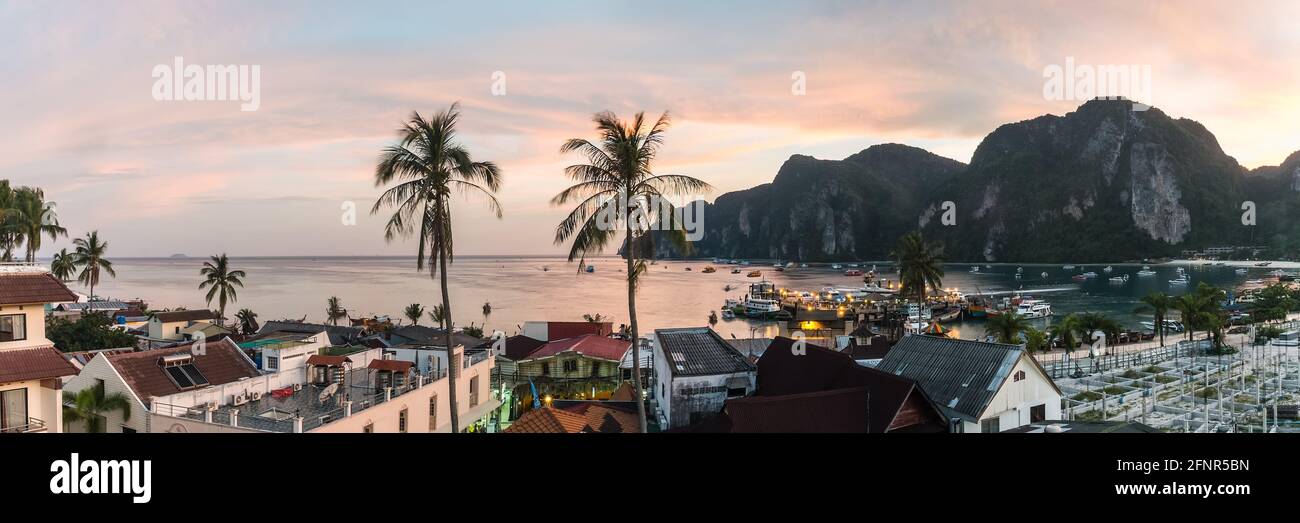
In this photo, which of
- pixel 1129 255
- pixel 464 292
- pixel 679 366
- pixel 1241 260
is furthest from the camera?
pixel 1129 255

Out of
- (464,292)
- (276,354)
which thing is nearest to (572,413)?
(276,354)

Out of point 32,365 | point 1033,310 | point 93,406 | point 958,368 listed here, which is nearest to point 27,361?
point 32,365

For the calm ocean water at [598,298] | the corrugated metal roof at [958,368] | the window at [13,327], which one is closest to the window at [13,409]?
the window at [13,327]

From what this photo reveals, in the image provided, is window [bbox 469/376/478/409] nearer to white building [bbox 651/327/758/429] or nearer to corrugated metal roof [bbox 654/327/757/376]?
corrugated metal roof [bbox 654/327/757/376]

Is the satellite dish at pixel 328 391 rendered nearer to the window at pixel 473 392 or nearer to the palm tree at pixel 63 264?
the window at pixel 473 392
